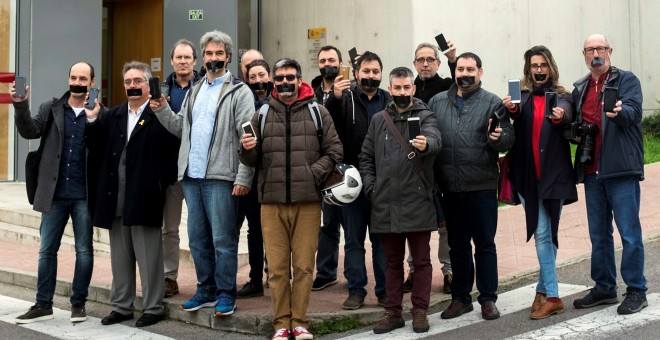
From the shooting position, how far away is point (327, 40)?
637 inches

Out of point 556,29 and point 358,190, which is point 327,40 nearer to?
point 556,29

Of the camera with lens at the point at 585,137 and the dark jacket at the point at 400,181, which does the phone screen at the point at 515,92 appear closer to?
the camera with lens at the point at 585,137

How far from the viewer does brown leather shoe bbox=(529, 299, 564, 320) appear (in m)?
7.18

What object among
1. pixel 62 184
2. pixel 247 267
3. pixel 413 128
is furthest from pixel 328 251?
pixel 62 184

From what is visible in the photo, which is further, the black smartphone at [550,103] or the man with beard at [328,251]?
the man with beard at [328,251]

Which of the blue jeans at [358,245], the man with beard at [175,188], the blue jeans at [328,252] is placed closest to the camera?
the blue jeans at [358,245]

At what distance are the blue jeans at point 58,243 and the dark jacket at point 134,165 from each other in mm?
146

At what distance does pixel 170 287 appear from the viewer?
8.23 m

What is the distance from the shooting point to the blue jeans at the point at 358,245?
760 centimetres

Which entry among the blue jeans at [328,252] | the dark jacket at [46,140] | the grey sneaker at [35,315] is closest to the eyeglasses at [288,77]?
the blue jeans at [328,252]

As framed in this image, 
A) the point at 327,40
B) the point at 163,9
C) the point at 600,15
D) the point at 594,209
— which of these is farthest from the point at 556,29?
the point at 594,209

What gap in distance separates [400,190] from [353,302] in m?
1.15

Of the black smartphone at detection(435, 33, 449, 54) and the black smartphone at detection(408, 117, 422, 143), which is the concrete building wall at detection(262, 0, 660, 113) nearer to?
the black smartphone at detection(435, 33, 449, 54)

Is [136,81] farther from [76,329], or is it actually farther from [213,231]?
[76,329]
